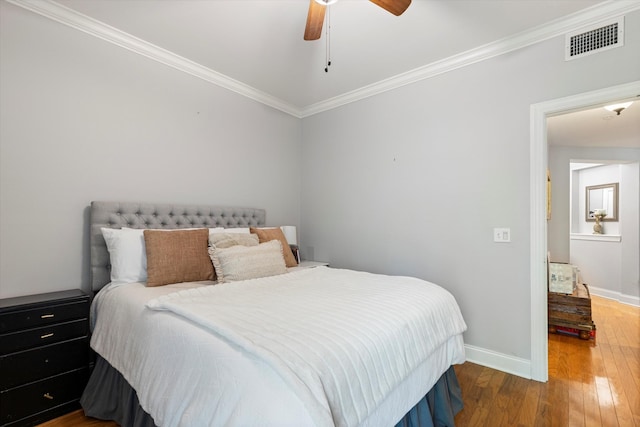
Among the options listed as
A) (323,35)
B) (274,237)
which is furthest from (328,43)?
(274,237)

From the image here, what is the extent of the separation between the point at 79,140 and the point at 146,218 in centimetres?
73

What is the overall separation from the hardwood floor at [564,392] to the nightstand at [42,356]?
0.14 m

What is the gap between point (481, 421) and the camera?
179 cm

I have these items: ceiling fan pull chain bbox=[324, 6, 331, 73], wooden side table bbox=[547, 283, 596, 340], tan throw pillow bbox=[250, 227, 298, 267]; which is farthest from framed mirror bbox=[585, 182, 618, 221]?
tan throw pillow bbox=[250, 227, 298, 267]

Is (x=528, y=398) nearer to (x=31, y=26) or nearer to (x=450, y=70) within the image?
Result: (x=450, y=70)

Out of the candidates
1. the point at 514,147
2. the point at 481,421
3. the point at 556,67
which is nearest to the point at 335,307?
the point at 481,421

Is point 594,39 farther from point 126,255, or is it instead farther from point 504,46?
point 126,255

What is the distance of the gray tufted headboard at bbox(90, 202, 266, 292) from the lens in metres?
2.21

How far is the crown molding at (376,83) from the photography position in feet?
A: 6.76

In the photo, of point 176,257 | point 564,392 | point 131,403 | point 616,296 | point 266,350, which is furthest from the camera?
point 616,296

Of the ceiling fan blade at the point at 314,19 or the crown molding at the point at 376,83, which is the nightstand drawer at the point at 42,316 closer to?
the crown molding at the point at 376,83

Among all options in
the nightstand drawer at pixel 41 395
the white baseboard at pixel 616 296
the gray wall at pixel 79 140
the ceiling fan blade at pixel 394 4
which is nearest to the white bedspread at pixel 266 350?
the nightstand drawer at pixel 41 395

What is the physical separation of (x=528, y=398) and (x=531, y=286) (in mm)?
775

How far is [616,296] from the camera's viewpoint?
4.76 metres
